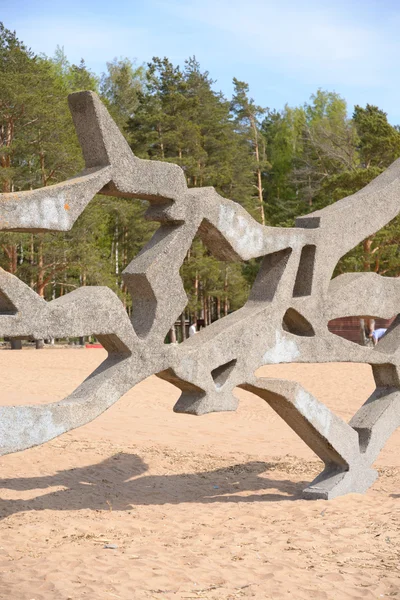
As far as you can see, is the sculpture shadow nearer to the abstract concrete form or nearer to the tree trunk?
the abstract concrete form

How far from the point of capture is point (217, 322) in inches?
297

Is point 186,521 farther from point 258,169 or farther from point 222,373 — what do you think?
point 258,169

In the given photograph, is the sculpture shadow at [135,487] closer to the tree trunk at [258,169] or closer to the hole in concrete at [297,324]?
the hole in concrete at [297,324]

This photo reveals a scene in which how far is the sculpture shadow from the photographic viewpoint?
27.1ft

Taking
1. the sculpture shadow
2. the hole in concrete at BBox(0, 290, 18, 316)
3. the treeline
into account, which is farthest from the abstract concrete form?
the treeline

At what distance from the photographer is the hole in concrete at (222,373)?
7.35 meters

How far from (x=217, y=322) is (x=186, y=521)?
1.81m

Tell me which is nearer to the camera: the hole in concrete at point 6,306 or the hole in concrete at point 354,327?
the hole in concrete at point 6,306

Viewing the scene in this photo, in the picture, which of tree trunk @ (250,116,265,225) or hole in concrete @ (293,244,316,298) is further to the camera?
tree trunk @ (250,116,265,225)

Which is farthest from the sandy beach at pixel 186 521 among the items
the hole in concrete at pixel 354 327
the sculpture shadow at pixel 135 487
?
the hole in concrete at pixel 354 327

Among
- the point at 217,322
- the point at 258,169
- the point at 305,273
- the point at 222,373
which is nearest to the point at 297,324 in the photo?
the point at 305,273

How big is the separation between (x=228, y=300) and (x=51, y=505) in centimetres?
3418

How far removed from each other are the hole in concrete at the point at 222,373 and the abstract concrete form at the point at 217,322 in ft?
0.04

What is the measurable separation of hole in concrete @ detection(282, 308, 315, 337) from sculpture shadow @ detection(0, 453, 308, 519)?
1.71 metres
